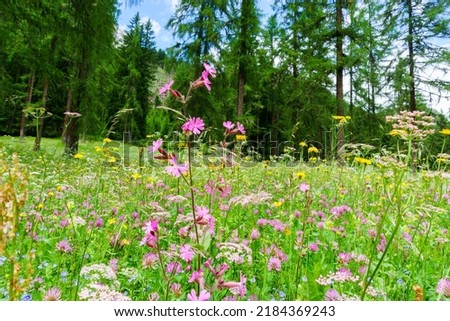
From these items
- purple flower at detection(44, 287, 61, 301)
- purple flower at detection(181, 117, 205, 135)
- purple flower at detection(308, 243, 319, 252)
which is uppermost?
purple flower at detection(181, 117, 205, 135)

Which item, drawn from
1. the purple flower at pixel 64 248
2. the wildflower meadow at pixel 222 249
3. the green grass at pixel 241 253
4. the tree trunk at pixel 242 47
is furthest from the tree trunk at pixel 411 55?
the purple flower at pixel 64 248

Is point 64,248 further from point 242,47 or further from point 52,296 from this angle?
point 242,47

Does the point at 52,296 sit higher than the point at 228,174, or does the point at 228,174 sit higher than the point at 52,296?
the point at 228,174

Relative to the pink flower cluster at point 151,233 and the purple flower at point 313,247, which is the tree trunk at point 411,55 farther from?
the pink flower cluster at point 151,233

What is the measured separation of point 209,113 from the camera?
18875 mm

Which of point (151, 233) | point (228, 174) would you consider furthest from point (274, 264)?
point (228, 174)

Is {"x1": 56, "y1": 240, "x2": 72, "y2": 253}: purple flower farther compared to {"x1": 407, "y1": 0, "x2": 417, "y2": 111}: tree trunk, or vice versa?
{"x1": 407, "y1": 0, "x2": 417, "y2": 111}: tree trunk

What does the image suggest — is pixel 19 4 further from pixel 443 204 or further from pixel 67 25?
pixel 443 204

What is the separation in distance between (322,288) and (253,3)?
17.8 meters

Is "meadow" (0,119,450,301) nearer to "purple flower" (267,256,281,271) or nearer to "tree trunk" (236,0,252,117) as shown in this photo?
"purple flower" (267,256,281,271)

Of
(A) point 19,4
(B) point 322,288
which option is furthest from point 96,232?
(A) point 19,4

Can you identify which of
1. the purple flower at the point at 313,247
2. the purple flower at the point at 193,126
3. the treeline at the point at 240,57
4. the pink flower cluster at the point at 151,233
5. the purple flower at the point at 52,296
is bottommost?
the purple flower at the point at 52,296

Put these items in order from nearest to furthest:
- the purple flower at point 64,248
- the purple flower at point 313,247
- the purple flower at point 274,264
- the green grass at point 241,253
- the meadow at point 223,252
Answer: the meadow at point 223,252 → the green grass at point 241,253 → the purple flower at point 274,264 → the purple flower at point 64,248 → the purple flower at point 313,247

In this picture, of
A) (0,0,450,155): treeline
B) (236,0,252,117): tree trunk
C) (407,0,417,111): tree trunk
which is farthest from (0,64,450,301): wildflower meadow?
(236,0,252,117): tree trunk
